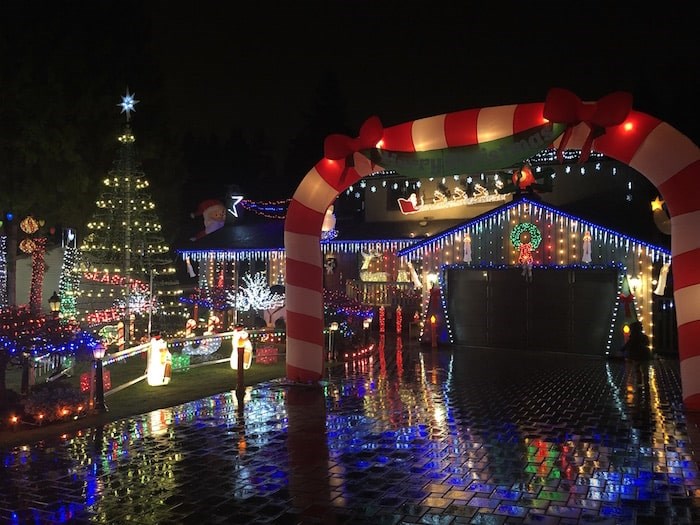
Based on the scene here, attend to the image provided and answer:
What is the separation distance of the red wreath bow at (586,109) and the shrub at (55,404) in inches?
319

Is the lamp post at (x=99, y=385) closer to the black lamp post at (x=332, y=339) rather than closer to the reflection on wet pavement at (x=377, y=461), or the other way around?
the reflection on wet pavement at (x=377, y=461)

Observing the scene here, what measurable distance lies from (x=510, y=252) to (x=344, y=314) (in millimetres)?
Result: 5131

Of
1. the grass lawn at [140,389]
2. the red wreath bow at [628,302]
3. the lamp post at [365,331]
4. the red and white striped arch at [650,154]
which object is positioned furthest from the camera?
the lamp post at [365,331]

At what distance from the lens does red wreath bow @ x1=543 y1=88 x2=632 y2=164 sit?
9711mm

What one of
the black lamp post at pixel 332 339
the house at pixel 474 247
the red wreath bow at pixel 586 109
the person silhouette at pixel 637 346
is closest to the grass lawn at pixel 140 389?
the black lamp post at pixel 332 339

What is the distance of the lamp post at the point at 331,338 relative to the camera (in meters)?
15.5

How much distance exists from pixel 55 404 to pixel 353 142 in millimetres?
6321

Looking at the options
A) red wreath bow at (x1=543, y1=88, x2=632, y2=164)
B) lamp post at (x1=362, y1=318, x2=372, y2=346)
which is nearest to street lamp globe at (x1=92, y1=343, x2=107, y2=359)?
red wreath bow at (x1=543, y1=88, x2=632, y2=164)

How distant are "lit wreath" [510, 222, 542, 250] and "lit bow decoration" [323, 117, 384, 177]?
790cm

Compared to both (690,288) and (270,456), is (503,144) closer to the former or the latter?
(690,288)

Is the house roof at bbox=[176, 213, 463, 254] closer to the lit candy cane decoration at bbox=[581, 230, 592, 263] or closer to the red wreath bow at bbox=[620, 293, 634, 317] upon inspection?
the lit candy cane decoration at bbox=[581, 230, 592, 263]

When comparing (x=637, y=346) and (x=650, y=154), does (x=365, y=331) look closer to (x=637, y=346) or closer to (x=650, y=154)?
(x=637, y=346)

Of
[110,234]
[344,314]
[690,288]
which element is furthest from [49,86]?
[690,288]

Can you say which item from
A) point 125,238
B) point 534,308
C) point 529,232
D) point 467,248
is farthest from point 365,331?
point 125,238
